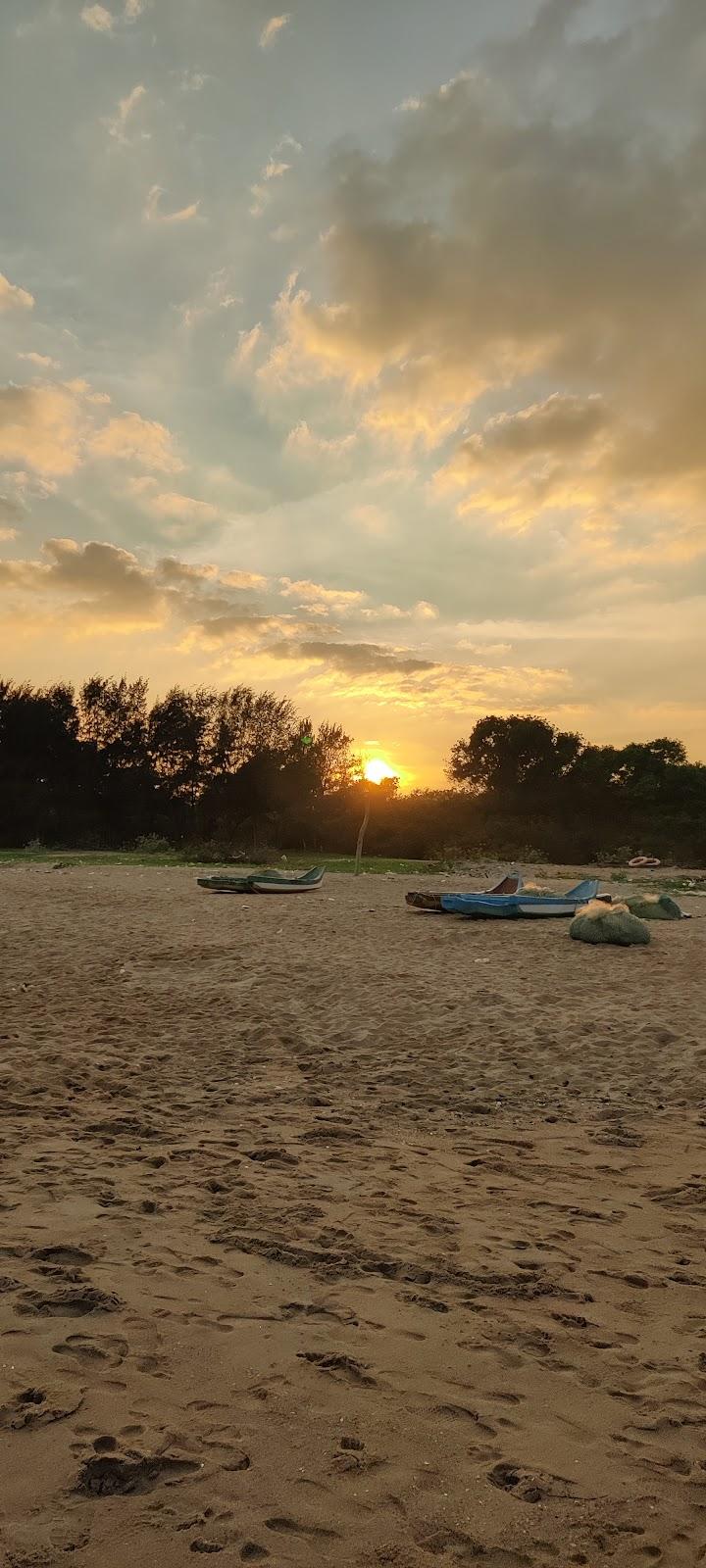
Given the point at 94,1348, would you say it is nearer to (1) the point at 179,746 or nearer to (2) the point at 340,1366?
(2) the point at 340,1366

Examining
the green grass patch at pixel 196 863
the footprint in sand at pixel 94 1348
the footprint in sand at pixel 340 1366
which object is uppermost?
the green grass patch at pixel 196 863

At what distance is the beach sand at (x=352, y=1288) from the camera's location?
2826mm

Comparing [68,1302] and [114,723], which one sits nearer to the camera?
[68,1302]

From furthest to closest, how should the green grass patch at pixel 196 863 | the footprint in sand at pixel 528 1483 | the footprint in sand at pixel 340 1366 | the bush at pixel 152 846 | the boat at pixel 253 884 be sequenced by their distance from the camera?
1. the bush at pixel 152 846
2. the green grass patch at pixel 196 863
3. the boat at pixel 253 884
4. the footprint in sand at pixel 340 1366
5. the footprint in sand at pixel 528 1483

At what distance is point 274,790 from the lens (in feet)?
190

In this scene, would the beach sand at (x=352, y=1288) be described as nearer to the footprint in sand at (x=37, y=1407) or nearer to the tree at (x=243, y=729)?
the footprint in sand at (x=37, y=1407)

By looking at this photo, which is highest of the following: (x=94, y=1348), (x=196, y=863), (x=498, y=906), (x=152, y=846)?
(x=498, y=906)

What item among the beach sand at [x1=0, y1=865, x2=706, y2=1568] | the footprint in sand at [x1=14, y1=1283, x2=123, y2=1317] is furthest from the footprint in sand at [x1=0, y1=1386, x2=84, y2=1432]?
the footprint in sand at [x1=14, y1=1283, x2=123, y2=1317]

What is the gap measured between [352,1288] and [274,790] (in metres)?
53.8

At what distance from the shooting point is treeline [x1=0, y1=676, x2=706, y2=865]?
5300 centimetres

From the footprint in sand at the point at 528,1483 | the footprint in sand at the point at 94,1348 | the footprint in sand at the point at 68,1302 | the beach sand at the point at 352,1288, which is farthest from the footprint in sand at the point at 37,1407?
the footprint in sand at the point at 528,1483

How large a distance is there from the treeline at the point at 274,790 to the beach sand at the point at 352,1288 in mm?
40981

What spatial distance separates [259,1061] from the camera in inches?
330

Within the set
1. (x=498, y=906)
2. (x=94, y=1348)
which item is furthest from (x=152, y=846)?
(x=94, y=1348)
